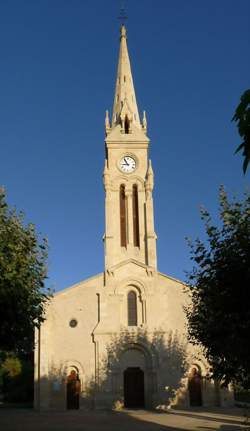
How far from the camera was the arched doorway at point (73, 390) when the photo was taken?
3578 cm

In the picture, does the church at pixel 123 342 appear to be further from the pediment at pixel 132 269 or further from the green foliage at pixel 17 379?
the green foliage at pixel 17 379

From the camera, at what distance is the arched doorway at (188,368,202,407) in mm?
36031

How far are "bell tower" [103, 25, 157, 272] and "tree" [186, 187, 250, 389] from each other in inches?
895

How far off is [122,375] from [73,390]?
3790 mm

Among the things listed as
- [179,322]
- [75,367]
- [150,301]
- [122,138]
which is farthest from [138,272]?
[122,138]

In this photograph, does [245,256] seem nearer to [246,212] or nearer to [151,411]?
[246,212]

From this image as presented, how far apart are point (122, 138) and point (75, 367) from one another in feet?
65.2

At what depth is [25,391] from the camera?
4638 cm

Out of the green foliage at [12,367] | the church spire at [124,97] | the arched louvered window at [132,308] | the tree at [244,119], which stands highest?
the church spire at [124,97]

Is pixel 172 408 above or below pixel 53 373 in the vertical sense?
below

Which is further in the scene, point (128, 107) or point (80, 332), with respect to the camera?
point (128, 107)

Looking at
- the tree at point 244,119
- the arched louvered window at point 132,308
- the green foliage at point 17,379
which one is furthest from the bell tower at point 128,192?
the tree at point 244,119

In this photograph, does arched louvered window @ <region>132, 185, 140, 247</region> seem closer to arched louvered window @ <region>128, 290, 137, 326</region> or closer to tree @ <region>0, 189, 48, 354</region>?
arched louvered window @ <region>128, 290, 137, 326</region>

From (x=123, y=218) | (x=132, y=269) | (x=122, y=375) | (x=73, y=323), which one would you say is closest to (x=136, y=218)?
(x=123, y=218)
